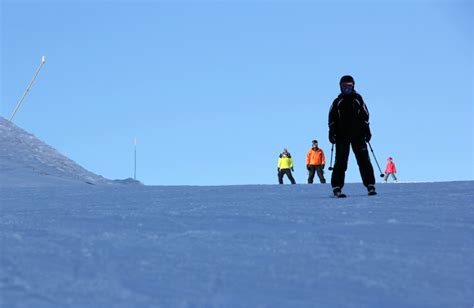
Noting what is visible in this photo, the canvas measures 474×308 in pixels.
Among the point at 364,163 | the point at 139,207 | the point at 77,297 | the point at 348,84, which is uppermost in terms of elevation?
the point at 348,84

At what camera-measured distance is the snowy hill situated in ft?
73.1

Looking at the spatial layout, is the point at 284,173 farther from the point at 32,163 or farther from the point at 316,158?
the point at 32,163

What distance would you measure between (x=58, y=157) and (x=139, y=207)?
19588 millimetres

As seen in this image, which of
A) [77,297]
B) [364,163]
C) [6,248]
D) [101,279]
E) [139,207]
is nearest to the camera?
[77,297]

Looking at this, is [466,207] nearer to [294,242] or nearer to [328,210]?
[328,210]

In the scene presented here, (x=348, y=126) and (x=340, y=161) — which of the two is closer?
(x=348, y=126)

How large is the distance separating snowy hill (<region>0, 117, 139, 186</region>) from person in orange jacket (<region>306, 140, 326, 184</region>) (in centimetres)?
689

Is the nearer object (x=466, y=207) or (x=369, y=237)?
(x=369, y=237)

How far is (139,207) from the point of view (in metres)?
11.0

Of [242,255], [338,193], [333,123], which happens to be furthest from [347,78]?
[242,255]

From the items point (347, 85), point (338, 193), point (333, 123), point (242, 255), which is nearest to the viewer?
point (242, 255)

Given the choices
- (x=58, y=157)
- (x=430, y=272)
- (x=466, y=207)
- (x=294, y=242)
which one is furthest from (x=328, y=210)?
(x=58, y=157)

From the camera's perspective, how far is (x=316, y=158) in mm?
23016

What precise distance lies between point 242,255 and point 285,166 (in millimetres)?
18011
